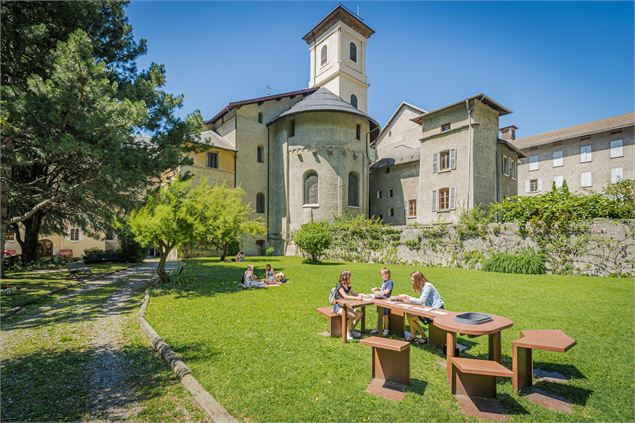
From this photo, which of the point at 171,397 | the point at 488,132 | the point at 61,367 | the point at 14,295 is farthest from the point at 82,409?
the point at 488,132

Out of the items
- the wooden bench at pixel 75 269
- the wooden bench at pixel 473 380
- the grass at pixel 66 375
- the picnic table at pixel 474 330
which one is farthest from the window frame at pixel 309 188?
the wooden bench at pixel 473 380

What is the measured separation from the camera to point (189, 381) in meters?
4.45

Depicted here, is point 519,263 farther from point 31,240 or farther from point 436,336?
point 31,240

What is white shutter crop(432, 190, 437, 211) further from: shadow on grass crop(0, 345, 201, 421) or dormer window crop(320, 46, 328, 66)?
shadow on grass crop(0, 345, 201, 421)

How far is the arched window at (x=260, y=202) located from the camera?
32469mm

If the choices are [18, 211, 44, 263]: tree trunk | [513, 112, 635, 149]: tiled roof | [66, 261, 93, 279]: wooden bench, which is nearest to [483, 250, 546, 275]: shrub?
[66, 261, 93, 279]: wooden bench

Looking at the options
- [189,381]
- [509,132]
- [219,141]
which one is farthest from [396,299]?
[509,132]

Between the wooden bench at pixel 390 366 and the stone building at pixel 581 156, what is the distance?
32.1 m

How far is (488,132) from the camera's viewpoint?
84.0ft

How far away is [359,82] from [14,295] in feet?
126

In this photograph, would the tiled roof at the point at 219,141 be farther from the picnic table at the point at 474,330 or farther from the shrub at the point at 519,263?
the picnic table at the point at 474,330

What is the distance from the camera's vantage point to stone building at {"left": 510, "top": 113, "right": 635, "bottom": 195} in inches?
1191

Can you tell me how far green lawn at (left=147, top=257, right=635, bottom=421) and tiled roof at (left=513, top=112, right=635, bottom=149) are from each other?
2872cm

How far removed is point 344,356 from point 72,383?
413 cm
